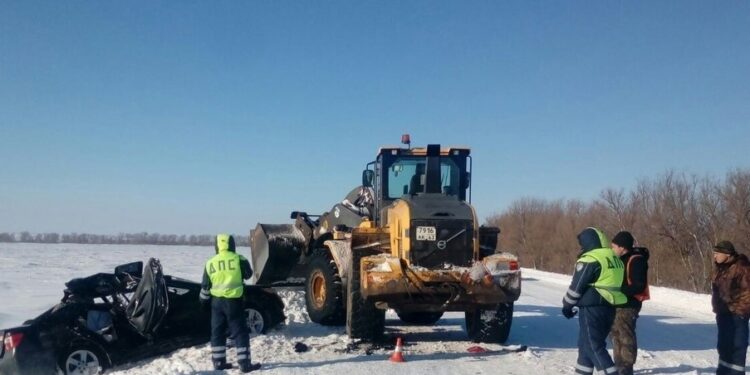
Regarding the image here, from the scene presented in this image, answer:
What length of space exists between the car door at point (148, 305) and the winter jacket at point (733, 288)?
22.1 ft

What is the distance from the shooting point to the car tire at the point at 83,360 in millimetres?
7465

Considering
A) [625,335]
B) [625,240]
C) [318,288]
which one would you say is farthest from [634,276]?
[318,288]

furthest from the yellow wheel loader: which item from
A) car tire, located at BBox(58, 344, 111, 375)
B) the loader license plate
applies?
car tire, located at BBox(58, 344, 111, 375)

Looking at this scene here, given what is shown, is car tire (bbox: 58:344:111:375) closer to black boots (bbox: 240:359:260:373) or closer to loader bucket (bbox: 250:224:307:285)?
black boots (bbox: 240:359:260:373)

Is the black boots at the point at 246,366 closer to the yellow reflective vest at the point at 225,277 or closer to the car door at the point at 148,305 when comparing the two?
the yellow reflective vest at the point at 225,277

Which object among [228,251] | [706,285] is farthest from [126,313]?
[706,285]

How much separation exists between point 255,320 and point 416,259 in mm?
2753

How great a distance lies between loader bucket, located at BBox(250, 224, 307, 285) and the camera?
1297 centimetres

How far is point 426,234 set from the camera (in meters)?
8.91

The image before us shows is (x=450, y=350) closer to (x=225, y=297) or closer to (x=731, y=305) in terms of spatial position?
(x=225, y=297)

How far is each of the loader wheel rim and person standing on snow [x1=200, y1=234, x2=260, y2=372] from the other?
291 centimetres

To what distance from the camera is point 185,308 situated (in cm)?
901

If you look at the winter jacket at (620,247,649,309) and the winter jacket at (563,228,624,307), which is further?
the winter jacket at (620,247,649,309)

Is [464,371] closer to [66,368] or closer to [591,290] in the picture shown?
[591,290]
